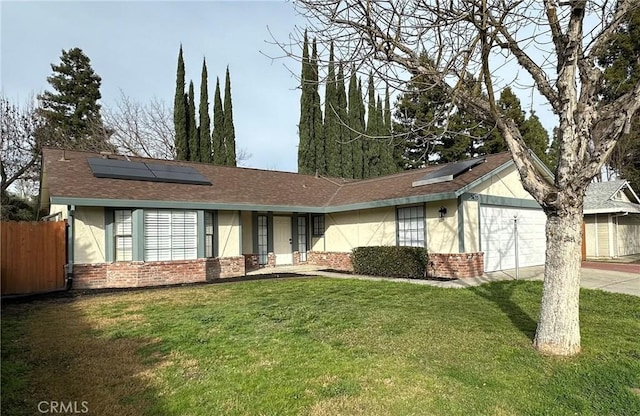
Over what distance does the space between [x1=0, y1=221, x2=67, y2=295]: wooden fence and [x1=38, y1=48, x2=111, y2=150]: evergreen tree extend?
1719 cm

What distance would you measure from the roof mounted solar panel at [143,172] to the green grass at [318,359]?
17.6ft

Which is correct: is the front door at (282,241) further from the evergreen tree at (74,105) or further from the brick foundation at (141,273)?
the evergreen tree at (74,105)

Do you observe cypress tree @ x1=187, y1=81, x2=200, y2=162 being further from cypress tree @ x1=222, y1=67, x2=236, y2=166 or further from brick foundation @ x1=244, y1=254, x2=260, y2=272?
brick foundation @ x1=244, y1=254, x2=260, y2=272

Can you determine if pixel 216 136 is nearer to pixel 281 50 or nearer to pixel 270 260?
pixel 270 260

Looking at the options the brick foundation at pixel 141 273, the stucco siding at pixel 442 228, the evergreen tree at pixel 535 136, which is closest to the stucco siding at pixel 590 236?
the evergreen tree at pixel 535 136

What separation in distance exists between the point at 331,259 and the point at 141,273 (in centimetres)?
741

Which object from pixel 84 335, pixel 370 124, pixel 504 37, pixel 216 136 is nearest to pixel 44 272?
pixel 84 335

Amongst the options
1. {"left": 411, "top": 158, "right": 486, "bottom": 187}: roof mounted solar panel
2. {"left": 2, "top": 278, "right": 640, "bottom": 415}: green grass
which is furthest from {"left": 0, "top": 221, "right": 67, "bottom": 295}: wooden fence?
{"left": 411, "top": 158, "right": 486, "bottom": 187}: roof mounted solar panel

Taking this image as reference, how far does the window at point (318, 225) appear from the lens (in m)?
17.0

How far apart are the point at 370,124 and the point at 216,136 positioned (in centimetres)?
1115

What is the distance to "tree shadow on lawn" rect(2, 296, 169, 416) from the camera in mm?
3643

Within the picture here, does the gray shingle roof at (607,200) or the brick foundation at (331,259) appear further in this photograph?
the gray shingle roof at (607,200)

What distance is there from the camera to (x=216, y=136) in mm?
27859

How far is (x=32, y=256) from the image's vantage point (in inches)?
412
